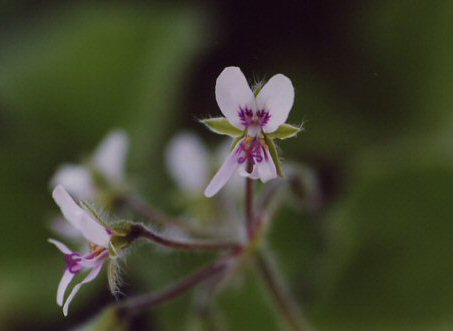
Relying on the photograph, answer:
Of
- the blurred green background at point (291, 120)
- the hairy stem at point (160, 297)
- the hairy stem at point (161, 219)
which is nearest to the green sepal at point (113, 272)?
the hairy stem at point (160, 297)


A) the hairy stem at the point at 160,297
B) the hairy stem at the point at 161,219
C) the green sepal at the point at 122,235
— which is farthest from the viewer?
the hairy stem at the point at 161,219

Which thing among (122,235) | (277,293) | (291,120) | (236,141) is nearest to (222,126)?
(236,141)

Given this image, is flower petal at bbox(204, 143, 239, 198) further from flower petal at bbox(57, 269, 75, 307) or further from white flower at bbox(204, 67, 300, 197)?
flower petal at bbox(57, 269, 75, 307)

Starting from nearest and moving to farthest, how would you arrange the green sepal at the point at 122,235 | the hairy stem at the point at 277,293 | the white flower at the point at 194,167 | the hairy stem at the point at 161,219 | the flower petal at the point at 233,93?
the flower petal at the point at 233,93, the green sepal at the point at 122,235, the hairy stem at the point at 277,293, the hairy stem at the point at 161,219, the white flower at the point at 194,167

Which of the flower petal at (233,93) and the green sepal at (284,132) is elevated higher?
the flower petal at (233,93)

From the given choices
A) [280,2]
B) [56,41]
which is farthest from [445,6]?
[56,41]

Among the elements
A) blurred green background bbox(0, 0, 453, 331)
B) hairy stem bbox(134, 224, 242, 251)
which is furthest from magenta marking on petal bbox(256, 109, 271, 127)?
blurred green background bbox(0, 0, 453, 331)

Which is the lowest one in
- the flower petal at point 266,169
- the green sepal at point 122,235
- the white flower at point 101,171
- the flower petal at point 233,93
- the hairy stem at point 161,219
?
the flower petal at point 266,169

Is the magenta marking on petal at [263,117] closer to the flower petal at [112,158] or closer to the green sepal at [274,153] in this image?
the green sepal at [274,153]
